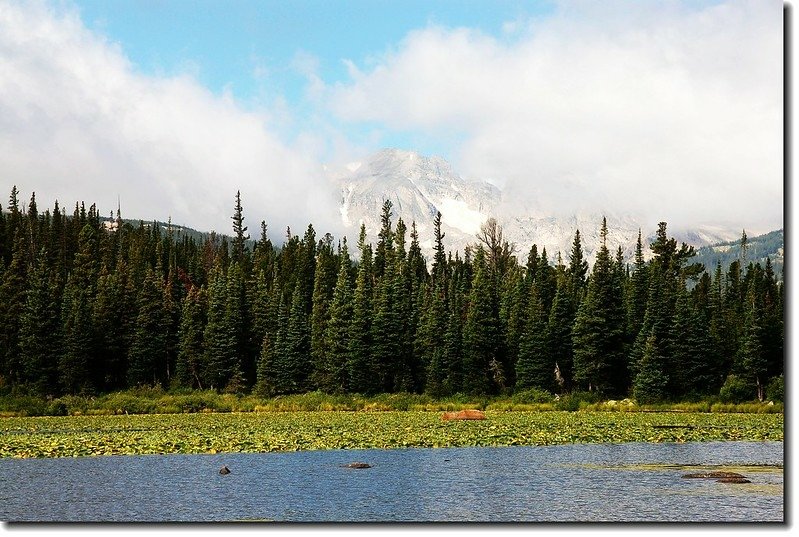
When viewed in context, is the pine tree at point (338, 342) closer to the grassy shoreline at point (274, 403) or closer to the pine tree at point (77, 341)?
the grassy shoreline at point (274, 403)

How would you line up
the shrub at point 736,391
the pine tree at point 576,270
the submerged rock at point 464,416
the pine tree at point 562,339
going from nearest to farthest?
the shrub at point 736,391 < the submerged rock at point 464,416 < the pine tree at point 562,339 < the pine tree at point 576,270

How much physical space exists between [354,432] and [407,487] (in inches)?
698

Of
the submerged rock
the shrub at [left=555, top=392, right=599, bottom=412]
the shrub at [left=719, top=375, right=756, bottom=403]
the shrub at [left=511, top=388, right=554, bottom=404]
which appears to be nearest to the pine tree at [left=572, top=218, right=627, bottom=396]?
the shrub at [left=555, top=392, right=599, bottom=412]

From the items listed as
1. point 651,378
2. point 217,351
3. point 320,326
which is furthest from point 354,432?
point 320,326

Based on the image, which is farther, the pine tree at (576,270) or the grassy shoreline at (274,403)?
the pine tree at (576,270)

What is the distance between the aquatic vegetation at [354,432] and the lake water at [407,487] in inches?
98.4

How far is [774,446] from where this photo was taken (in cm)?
3444

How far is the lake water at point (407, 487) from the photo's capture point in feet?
73.2

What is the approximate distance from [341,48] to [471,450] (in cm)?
1884

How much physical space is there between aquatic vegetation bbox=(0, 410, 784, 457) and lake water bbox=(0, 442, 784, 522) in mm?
2499

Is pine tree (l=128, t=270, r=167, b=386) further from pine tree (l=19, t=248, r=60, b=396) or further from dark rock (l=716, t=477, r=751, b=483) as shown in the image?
dark rock (l=716, t=477, r=751, b=483)

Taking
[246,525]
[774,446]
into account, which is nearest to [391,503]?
[246,525]

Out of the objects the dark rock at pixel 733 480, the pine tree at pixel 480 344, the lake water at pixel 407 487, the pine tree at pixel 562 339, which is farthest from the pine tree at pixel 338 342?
the dark rock at pixel 733 480

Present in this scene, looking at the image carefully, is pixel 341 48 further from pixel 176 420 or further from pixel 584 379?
pixel 584 379
